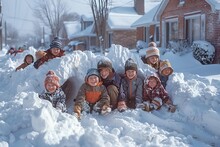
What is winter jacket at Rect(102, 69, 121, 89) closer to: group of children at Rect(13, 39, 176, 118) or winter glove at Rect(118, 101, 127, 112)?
group of children at Rect(13, 39, 176, 118)

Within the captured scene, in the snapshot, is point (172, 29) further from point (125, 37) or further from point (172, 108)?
point (172, 108)

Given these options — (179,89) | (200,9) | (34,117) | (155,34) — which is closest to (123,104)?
(179,89)

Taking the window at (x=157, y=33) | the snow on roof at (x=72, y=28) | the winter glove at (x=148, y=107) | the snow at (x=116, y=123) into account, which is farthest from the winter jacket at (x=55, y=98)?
the snow on roof at (x=72, y=28)

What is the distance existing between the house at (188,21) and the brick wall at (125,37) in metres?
5.87

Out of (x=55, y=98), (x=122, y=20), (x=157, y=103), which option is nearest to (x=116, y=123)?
(x=157, y=103)

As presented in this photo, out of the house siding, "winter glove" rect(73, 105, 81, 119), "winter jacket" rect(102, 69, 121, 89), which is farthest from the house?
"winter glove" rect(73, 105, 81, 119)

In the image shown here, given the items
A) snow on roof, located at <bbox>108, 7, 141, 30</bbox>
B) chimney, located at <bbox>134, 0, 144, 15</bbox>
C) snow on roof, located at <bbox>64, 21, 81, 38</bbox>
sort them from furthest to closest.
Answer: snow on roof, located at <bbox>64, 21, 81, 38</bbox> → chimney, located at <bbox>134, 0, 144, 15</bbox> → snow on roof, located at <bbox>108, 7, 141, 30</bbox>

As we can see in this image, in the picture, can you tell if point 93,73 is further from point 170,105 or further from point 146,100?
point 170,105

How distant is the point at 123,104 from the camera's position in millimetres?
5090

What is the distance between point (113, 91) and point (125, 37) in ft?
78.3

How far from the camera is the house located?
49.6 ft

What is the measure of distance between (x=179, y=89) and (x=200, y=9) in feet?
Answer: 39.4

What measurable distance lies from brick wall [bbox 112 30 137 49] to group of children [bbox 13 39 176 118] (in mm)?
22887

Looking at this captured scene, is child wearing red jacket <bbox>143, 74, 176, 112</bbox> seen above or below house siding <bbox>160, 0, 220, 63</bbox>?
below
